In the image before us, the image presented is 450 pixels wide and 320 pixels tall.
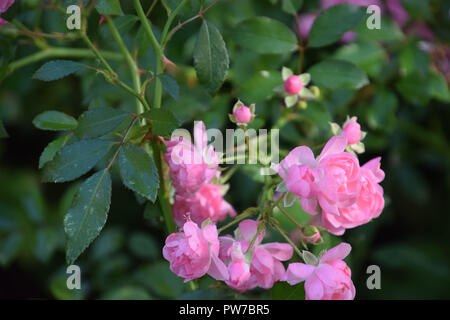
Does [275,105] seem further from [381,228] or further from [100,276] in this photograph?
[381,228]

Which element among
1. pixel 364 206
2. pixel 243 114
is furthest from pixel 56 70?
pixel 364 206

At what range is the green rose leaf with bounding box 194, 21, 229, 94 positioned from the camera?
0.80 metres

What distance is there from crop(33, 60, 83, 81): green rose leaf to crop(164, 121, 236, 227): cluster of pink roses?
18 cm

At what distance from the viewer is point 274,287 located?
0.83 meters

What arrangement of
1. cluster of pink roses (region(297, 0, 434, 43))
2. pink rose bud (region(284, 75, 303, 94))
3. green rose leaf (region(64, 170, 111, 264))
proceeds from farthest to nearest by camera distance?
cluster of pink roses (region(297, 0, 434, 43)) → pink rose bud (region(284, 75, 303, 94)) → green rose leaf (region(64, 170, 111, 264))

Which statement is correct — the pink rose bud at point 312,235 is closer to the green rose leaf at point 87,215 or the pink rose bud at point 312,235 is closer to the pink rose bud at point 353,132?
the pink rose bud at point 353,132

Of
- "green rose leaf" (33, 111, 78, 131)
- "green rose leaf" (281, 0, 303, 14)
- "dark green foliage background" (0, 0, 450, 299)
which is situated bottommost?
"dark green foliage background" (0, 0, 450, 299)

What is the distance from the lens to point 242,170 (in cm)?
141

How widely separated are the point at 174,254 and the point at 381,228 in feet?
5.22

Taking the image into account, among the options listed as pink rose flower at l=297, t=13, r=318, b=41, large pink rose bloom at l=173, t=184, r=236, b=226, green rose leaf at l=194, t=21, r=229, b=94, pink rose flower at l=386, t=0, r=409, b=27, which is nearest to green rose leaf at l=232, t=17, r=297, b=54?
green rose leaf at l=194, t=21, r=229, b=94

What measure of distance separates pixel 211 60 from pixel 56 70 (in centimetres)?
24

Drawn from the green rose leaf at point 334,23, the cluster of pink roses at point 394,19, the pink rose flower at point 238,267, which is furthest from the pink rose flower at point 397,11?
the pink rose flower at point 238,267

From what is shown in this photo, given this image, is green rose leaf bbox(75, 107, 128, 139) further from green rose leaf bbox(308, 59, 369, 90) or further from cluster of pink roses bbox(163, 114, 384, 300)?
green rose leaf bbox(308, 59, 369, 90)
